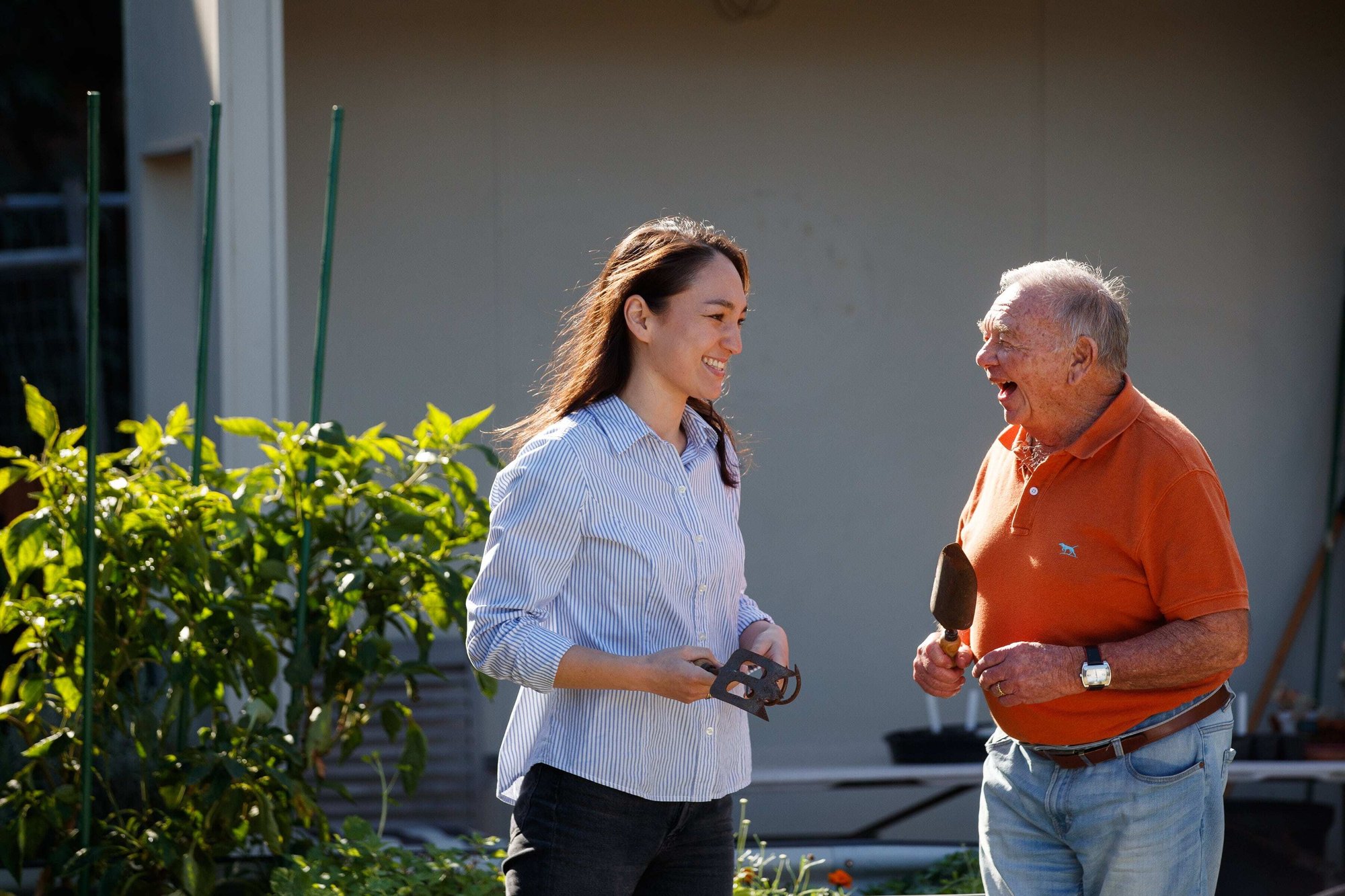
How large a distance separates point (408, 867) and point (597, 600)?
1289 millimetres

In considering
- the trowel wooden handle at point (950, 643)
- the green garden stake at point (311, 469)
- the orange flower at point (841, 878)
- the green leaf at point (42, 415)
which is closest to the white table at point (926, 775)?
the orange flower at point (841, 878)

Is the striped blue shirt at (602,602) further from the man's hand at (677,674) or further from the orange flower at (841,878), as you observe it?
the orange flower at (841,878)

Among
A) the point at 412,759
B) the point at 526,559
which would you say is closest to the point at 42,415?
the point at 412,759

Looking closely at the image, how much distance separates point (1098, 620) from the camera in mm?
2193

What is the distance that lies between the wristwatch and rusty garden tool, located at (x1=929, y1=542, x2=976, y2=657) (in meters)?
0.20

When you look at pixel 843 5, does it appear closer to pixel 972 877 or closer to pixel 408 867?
pixel 972 877

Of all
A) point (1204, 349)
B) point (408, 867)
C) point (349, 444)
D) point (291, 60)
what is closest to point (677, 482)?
point (349, 444)

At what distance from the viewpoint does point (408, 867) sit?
3.01 metres

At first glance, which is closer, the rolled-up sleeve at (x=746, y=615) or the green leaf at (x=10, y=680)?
the rolled-up sleeve at (x=746, y=615)

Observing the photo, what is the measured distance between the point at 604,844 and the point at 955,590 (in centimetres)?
68

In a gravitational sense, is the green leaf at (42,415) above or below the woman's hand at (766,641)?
above

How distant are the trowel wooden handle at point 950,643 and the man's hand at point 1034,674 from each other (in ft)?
0.45

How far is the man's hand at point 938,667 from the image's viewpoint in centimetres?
237

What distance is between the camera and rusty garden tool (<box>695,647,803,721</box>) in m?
1.88
